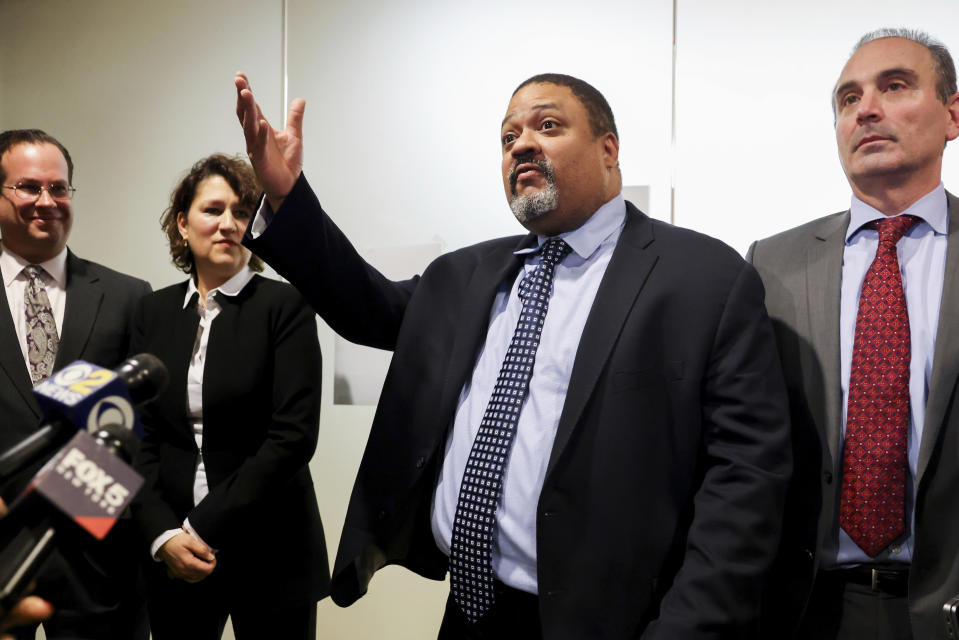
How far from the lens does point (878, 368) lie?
1.76 m

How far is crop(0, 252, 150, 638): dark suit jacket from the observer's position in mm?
2480

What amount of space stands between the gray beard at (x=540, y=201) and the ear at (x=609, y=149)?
7.2 inches

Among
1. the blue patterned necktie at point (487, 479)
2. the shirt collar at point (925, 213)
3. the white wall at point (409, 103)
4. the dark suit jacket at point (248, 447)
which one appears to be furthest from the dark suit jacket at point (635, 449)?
the white wall at point (409, 103)

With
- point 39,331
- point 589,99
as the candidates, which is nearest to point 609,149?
point 589,99

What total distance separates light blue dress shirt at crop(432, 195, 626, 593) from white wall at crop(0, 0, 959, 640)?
55.1 inches

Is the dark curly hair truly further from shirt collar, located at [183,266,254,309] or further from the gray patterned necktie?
the gray patterned necktie

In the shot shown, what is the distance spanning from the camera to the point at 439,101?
3555 millimetres

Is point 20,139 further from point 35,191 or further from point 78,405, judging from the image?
point 78,405

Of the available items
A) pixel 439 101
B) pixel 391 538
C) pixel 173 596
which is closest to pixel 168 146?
pixel 439 101

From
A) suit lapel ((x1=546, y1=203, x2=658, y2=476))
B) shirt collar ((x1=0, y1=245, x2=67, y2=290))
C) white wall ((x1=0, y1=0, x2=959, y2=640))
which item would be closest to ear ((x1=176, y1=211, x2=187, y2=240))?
shirt collar ((x1=0, y1=245, x2=67, y2=290))

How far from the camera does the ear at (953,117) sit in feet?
6.46

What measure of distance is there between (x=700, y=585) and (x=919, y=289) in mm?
830

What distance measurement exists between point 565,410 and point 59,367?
5.71 ft

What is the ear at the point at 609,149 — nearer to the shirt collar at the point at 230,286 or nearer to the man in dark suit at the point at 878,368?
the man in dark suit at the point at 878,368
